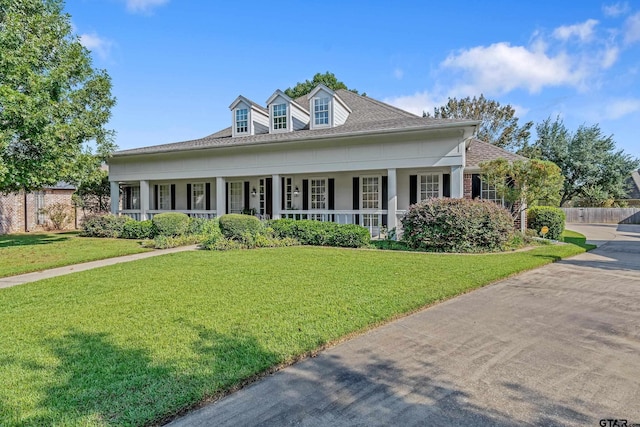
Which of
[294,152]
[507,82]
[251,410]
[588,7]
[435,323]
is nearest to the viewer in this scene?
[251,410]

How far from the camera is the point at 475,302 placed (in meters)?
5.64

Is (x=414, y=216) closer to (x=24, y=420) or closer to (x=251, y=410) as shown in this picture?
(x=251, y=410)

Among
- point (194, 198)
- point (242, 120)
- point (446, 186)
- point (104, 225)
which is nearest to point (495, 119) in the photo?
point (446, 186)

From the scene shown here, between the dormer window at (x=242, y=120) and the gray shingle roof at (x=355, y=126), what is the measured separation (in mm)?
678

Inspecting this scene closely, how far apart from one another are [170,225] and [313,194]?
247 inches

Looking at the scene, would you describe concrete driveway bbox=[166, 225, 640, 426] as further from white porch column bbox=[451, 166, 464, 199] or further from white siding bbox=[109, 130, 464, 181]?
white siding bbox=[109, 130, 464, 181]

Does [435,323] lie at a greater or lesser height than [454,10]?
lesser

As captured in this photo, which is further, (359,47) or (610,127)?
(610,127)

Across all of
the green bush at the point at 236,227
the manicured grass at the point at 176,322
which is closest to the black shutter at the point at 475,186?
the manicured grass at the point at 176,322

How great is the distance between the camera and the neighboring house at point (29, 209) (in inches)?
740

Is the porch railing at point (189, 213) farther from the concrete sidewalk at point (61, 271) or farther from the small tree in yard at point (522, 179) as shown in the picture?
the small tree in yard at point (522, 179)

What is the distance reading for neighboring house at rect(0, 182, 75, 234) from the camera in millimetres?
18797

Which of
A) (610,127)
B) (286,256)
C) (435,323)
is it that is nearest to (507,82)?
(610,127)

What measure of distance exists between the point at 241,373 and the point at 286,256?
21.7 ft
